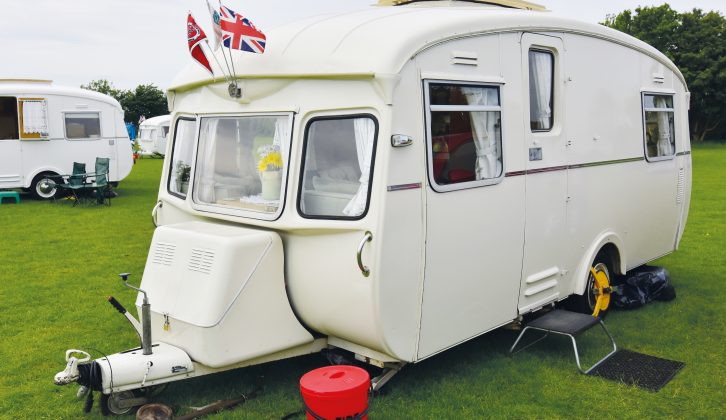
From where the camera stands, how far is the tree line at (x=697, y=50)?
37.6m

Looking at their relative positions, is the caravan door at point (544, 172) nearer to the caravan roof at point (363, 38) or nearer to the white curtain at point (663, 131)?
the caravan roof at point (363, 38)

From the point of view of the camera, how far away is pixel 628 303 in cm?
662

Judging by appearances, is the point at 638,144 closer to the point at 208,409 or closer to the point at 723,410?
the point at 723,410

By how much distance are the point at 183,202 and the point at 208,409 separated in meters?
1.61

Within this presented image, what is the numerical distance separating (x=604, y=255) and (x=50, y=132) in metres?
12.7

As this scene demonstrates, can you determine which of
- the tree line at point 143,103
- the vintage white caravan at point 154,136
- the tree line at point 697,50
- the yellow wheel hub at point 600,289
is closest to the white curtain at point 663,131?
the yellow wheel hub at point 600,289

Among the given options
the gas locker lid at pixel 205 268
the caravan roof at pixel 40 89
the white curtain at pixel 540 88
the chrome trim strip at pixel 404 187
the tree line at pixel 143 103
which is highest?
the tree line at pixel 143 103

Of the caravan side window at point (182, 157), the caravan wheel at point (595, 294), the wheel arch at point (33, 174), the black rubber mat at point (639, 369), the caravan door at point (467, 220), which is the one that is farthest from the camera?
the wheel arch at point (33, 174)

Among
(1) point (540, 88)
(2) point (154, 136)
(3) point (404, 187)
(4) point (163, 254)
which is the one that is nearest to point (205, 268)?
(4) point (163, 254)

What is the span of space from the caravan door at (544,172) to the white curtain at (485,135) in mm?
342

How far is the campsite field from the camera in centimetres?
452

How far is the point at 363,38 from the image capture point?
4.27 metres

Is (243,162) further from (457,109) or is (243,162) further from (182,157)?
(457,109)

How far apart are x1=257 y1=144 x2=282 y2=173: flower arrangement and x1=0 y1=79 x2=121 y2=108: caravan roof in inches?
480
